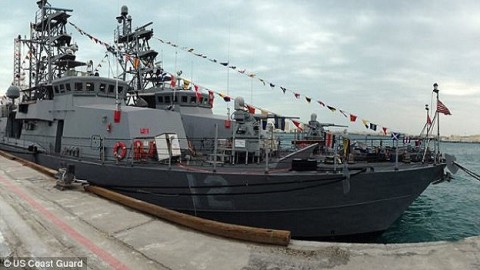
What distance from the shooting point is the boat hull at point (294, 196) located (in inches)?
372

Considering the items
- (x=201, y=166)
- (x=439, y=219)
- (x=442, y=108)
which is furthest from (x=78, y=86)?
(x=439, y=219)

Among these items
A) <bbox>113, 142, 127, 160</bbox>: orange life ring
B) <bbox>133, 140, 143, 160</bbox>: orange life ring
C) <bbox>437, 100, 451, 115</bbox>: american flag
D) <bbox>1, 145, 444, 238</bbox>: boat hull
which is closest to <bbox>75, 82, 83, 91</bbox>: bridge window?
<bbox>113, 142, 127, 160</bbox>: orange life ring

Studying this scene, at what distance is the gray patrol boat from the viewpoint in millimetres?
9648

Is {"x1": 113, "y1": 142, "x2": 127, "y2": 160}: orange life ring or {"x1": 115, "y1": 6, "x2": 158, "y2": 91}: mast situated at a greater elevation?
{"x1": 115, "y1": 6, "x2": 158, "y2": 91}: mast

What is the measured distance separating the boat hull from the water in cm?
230

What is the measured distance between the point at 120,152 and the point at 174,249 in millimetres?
7866

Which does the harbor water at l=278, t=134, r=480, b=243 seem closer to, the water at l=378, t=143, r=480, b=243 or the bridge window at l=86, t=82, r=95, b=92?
the water at l=378, t=143, r=480, b=243

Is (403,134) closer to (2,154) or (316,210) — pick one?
(316,210)

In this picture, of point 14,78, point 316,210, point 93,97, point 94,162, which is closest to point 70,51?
point 93,97

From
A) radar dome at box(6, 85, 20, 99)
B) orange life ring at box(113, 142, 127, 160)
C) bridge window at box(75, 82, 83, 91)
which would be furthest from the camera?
radar dome at box(6, 85, 20, 99)

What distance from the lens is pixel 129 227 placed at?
6703mm

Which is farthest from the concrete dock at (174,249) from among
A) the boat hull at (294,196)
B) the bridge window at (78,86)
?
the bridge window at (78,86)

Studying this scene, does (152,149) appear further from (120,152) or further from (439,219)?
(439,219)

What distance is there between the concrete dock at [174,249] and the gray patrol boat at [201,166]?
3.36 m
